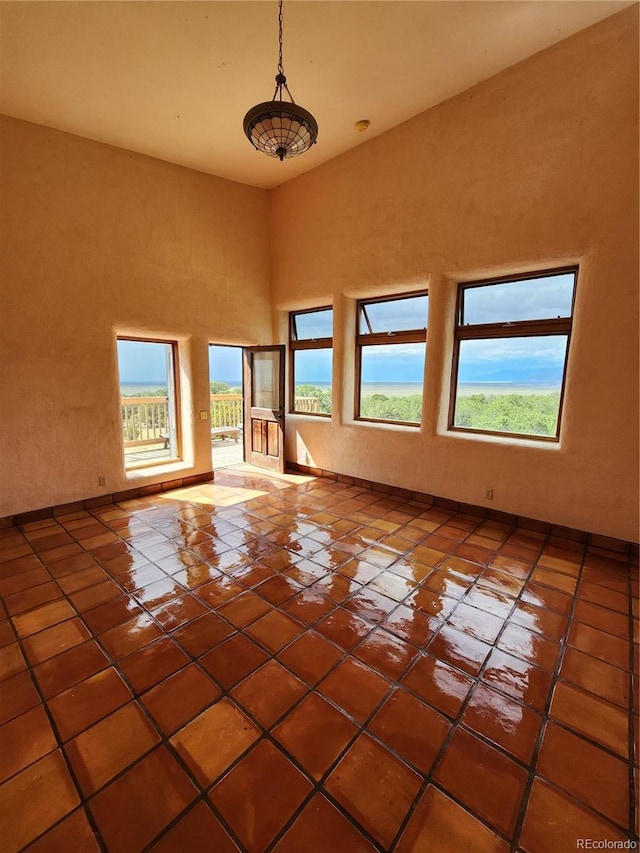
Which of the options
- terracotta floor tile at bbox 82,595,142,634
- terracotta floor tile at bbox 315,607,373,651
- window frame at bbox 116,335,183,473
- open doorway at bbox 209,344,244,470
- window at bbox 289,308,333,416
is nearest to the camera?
terracotta floor tile at bbox 315,607,373,651

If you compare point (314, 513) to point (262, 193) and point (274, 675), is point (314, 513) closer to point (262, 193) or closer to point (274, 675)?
point (274, 675)

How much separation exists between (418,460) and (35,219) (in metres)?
4.56

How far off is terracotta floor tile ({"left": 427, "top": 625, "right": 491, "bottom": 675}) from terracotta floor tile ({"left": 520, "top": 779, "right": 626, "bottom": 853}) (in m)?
0.56

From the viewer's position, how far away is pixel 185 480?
4844 mm

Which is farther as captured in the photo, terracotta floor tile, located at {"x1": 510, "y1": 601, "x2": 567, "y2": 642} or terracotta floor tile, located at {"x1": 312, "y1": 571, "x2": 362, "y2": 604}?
terracotta floor tile, located at {"x1": 312, "y1": 571, "x2": 362, "y2": 604}

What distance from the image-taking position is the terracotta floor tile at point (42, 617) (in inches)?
84.2

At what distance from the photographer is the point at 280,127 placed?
86.6 inches

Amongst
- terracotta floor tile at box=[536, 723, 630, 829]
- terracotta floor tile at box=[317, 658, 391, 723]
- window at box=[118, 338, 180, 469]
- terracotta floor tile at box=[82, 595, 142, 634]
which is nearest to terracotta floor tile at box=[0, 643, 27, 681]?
terracotta floor tile at box=[82, 595, 142, 634]

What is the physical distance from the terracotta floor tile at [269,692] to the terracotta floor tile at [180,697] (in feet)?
0.46

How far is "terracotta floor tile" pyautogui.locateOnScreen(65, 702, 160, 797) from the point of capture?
4.53 feet

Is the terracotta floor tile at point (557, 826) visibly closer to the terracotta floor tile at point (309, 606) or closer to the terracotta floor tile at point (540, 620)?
the terracotta floor tile at point (540, 620)

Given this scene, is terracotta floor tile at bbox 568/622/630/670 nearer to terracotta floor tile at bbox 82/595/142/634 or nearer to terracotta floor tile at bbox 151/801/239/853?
terracotta floor tile at bbox 151/801/239/853

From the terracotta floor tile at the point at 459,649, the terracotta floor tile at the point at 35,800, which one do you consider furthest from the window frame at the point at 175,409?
the terracotta floor tile at the point at 459,649

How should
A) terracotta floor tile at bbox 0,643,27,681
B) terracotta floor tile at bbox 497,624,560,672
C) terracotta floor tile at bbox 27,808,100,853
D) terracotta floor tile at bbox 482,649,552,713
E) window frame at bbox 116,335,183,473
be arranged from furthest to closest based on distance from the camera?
1. window frame at bbox 116,335,183,473
2. terracotta floor tile at bbox 497,624,560,672
3. terracotta floor tile at bbox 0,643,27,681
4. terracotta floor tile at bbox 482,649,552,713
5. terracotta floor tile at bbox 27,808,100,853
